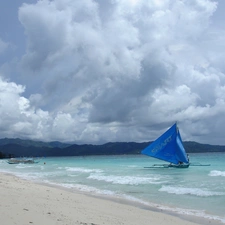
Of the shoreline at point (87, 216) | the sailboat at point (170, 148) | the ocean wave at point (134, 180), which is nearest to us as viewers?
the shoreline at point (87, 216)

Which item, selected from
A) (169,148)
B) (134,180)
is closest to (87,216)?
(134,180)

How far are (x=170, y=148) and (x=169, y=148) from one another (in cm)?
12

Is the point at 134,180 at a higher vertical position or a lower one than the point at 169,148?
lower

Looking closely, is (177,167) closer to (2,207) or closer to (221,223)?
(221,223)

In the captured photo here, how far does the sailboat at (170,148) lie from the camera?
38.2m

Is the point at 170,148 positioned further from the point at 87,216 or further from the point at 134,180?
the point at 87,216

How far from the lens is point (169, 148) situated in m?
38.2

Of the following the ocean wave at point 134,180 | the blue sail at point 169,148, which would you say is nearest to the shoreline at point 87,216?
the ocean wave at point 134,180

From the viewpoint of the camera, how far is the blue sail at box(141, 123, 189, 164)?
38.2 metres

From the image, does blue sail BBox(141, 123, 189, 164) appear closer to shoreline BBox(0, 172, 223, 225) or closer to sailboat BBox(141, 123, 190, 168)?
sailboat BBox(141, 123, 190, 168)

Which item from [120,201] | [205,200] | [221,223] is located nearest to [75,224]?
[221,223]

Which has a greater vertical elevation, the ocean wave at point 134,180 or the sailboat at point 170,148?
the sailboat at point 170,148

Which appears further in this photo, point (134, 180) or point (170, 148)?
point (170, 148)

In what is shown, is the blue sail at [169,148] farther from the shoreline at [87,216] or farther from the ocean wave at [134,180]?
the shoreline at [87,216]
